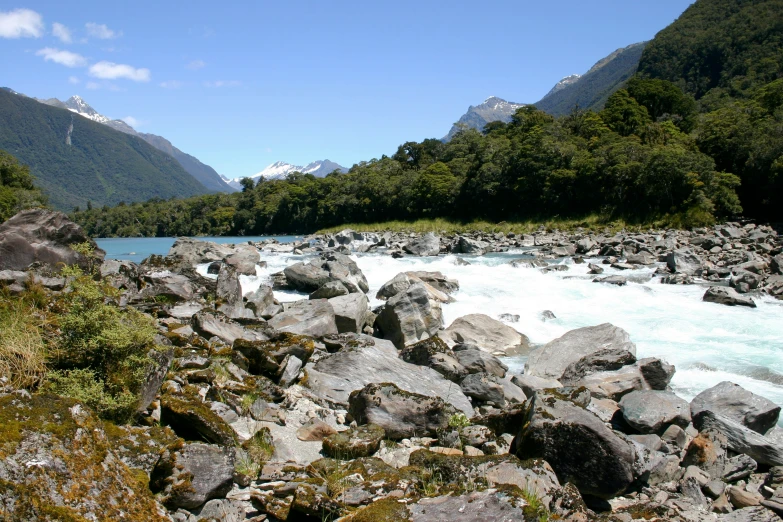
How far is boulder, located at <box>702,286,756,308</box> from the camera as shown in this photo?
18.3 m

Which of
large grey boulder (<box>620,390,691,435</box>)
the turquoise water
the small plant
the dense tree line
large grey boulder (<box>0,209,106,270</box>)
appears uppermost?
the dense tree line

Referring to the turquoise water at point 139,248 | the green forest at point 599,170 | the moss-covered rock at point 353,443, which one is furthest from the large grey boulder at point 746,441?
the green forest at point 599,170

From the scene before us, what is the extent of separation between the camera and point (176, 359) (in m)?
8.01

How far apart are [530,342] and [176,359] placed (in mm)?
9995

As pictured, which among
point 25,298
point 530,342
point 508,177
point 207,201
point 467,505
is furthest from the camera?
point 207,201

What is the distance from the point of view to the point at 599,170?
189ft

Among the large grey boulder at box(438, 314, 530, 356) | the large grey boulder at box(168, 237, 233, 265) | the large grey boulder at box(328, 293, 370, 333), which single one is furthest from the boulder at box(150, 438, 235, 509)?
the large grey boulder at box(168, 237, 233, 265)

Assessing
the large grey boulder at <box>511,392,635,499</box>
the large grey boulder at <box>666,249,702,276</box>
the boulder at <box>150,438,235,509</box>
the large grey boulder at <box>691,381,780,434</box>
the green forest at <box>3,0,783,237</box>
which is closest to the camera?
the boulder at <box>150,438,235,509</box>

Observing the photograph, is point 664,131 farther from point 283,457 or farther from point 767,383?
point 283,457

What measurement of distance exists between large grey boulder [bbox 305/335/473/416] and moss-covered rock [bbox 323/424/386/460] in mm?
1748

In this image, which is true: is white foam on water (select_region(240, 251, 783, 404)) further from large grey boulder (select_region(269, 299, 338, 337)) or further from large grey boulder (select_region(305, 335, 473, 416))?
large grey boulder (select_region(269, 299, 338, 337))

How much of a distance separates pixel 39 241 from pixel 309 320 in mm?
8447

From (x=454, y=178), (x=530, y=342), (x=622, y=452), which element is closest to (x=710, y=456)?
(x=622, y=452)

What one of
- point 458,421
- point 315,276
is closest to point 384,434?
point 458,421
